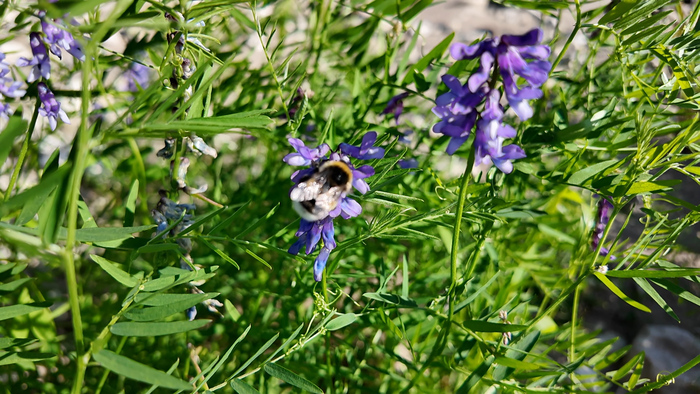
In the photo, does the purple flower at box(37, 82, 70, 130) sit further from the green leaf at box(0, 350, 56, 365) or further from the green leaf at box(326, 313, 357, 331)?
the green leaf at box(326, 313, 357, 331)

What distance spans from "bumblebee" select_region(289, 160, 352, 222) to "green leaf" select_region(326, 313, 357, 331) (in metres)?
0.25

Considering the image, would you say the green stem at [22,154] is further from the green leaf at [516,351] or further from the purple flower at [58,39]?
the green leaf at [516,351]

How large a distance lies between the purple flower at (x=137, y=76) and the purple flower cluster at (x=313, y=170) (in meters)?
1.26

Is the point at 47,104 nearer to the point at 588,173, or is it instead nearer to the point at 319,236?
the point at 319,236

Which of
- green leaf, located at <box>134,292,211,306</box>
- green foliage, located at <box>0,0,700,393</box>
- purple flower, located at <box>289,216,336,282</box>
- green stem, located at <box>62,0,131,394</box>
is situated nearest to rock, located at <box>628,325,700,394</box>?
green foliage, located at <box>0,0,700,393</box>

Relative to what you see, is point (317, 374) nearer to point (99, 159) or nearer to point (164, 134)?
point (164, 134)

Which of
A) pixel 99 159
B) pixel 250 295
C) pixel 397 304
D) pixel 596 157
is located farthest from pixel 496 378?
pixel 99 159

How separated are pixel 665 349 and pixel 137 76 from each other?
2387mm

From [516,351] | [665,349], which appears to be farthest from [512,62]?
[665,349]

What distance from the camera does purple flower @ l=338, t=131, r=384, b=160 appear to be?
39.7 inches

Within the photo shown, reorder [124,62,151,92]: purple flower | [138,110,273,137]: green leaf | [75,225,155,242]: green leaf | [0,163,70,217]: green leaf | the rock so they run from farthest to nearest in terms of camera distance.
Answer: the rock < [124,62,151,92]: purple flower < [75,225,155,242]: green leaf < [138,110,273,137]: green leaf < [0,163,70,217]: green leaf

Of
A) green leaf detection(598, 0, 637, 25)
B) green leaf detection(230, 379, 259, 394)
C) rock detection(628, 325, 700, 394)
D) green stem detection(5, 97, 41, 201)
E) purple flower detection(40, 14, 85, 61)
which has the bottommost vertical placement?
rock detection(628, 325, 700, 394)

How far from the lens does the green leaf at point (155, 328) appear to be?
0.82 m

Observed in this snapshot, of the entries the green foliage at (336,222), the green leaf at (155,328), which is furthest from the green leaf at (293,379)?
the green leaf at (155,328)
